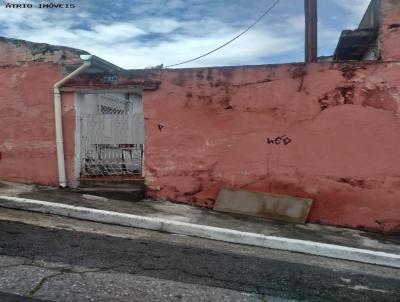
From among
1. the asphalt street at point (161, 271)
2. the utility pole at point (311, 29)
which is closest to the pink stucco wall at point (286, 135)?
the asphalt street at point (161, 271)

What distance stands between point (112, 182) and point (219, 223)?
8.09 ft

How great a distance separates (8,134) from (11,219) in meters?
3.19

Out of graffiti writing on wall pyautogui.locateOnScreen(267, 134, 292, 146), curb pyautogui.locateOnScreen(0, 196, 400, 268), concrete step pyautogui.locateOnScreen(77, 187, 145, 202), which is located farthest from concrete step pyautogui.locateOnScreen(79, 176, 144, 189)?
graffiti writing on wall pyautogui.locateOnScreen(267, 134, 292, 146)

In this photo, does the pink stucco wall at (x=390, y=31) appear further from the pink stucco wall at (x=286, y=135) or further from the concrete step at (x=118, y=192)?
the concrete step at (x=118, y=192)

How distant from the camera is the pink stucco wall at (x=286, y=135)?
316 inches

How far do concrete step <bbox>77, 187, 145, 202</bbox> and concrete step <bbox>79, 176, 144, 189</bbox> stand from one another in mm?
143

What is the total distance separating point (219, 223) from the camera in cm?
746

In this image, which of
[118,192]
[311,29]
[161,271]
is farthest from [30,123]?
[311,29]

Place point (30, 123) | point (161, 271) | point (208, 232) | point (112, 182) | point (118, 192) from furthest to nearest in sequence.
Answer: point (30, 123)
point (112, 182)
point (118, 192)
point (208, 232)
point (161, 271)

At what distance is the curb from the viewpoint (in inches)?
255

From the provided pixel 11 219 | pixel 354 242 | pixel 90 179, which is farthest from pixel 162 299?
pixel 90 179

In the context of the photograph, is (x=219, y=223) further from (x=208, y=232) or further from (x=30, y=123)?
(x=30, y=123)

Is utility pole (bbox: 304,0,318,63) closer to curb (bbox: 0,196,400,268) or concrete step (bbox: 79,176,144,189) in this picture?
concrete step (bbox: 79,176,144,189)

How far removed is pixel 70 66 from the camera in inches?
356
